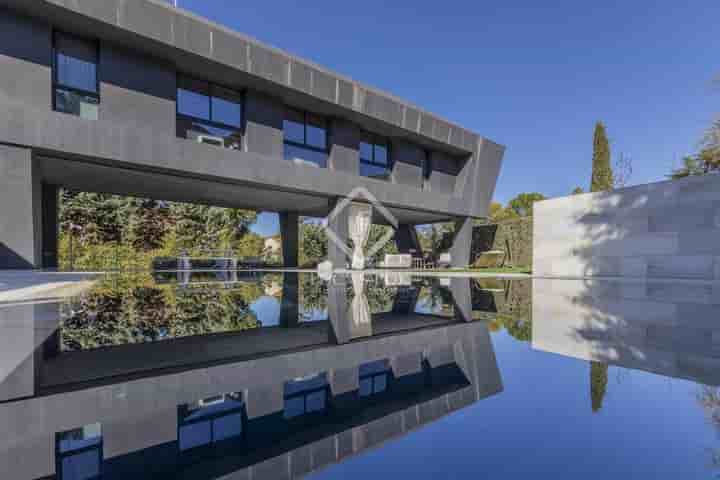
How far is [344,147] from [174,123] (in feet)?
17.1

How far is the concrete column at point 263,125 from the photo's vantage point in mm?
9531

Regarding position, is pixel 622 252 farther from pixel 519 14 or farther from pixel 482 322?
pixel 519 14

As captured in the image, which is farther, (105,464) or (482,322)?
(482,322)

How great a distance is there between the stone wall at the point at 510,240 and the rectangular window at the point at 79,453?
16.0 metres

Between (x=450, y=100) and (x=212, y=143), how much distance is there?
18625 mm

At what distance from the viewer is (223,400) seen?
1.24 m

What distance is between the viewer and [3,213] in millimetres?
6121

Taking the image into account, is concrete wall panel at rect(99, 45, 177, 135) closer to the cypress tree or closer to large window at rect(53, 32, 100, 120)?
large window at rect(53, 32, 100, 120)

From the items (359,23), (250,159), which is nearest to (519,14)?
(359,23)

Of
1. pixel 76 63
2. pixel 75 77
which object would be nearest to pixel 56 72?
pixel 75 77

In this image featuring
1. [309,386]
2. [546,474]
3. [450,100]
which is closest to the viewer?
[546,474]

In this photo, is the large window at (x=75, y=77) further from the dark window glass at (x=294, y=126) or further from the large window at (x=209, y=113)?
the dark window glass at (x=294, y=126)

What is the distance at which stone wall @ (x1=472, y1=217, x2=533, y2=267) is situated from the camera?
1507 cm

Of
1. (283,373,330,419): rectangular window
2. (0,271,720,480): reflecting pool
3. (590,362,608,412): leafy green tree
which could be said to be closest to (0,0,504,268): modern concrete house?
(0,271,720,480): reflecting pool
